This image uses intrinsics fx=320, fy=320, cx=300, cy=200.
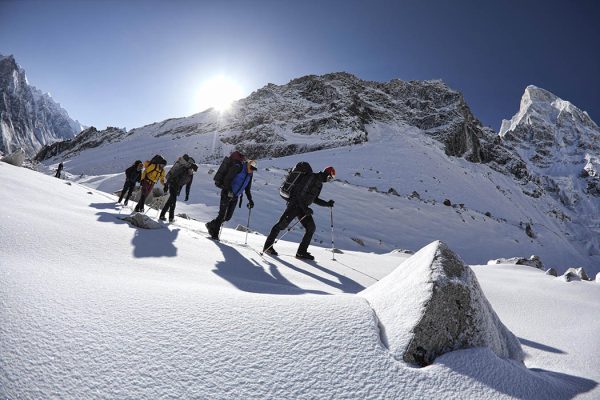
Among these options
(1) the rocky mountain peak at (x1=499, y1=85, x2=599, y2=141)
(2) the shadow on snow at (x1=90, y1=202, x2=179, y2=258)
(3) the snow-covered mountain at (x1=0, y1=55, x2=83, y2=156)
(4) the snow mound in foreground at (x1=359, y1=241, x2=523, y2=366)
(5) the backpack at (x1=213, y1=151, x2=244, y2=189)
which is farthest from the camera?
(3) the snow-covered mountain at (x1=0, y1=55, x2=83, y2=156)

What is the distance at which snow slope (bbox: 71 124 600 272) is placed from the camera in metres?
14.6

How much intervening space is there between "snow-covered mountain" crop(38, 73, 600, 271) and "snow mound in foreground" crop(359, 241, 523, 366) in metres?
10.6

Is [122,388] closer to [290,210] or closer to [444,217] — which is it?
[290,210]

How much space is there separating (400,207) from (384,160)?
1716cm

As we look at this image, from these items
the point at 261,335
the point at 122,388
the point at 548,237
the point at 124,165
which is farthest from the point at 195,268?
the point at 124,165

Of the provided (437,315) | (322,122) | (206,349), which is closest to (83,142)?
(322,122)

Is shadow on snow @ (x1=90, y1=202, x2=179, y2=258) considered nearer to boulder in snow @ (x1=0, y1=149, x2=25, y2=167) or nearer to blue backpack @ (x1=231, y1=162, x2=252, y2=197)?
blue backpack @ (x1=231, y1=162, x2=252, y2=197)

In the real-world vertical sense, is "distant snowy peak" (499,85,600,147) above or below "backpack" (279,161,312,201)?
above

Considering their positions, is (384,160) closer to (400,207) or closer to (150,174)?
(400,207)

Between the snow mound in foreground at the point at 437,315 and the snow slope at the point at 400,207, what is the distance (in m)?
9.48

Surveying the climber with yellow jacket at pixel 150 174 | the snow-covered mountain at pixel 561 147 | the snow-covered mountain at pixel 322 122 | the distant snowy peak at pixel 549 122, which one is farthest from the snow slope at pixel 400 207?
the distant snowy peak at pixel 549 122

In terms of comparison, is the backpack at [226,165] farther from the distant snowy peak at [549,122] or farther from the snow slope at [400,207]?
the distant snowy peak at [549,122]

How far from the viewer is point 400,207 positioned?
20.0 m

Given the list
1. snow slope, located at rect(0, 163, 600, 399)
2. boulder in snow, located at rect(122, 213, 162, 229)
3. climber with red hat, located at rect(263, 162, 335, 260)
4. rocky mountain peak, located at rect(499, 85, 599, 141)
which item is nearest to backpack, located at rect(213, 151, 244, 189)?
climber with red hat, located at rect(263, 162, 335, 260)
